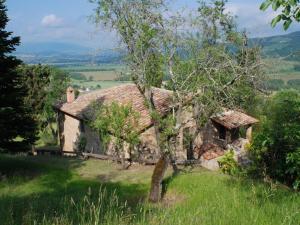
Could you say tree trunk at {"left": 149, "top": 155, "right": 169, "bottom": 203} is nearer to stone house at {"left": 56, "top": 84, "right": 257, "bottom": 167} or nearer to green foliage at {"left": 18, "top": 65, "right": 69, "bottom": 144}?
stone house at {"left": 56, "top": 84, "right": 257, "bottom": 167}

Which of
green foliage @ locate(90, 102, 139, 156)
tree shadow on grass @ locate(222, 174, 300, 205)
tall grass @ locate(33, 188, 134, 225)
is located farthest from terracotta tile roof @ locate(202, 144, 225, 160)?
tall grass @ locate(33, 188, 134, 225)

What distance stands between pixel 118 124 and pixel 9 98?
644cm

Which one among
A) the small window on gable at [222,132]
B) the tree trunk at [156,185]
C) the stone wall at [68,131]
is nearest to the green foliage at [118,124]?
the tree trunk at [156,185]

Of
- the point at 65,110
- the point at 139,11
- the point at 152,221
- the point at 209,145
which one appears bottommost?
the point at 209,145

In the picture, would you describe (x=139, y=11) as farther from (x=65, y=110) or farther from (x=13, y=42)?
(x=65, y=110)

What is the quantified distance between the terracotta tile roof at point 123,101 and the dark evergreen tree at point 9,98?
804 cm

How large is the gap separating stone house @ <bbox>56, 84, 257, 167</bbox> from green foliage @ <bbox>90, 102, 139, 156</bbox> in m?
2.39

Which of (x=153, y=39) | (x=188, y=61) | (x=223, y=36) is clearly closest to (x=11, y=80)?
(x=153, y=39)

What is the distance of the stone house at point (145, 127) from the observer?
3048 centimetres

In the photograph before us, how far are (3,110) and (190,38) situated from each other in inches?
411

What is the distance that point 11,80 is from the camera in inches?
922

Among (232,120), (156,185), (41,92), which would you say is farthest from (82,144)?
(156,185)

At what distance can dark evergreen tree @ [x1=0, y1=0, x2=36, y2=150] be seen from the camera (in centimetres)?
2283

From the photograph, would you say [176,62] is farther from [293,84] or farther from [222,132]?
[293,84]
